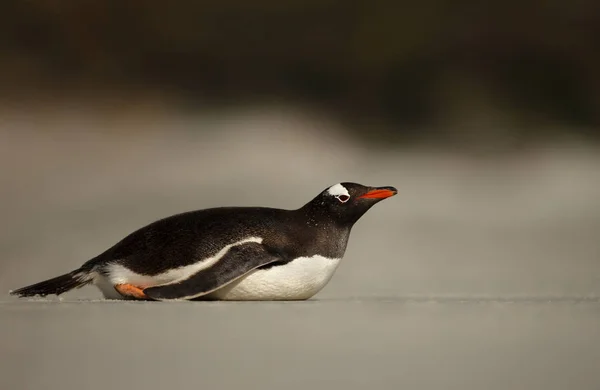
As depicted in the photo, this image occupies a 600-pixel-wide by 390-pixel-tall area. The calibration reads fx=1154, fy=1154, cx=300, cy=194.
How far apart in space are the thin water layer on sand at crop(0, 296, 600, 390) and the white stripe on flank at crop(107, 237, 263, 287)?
26cm

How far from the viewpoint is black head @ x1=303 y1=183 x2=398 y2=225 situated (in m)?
3.51

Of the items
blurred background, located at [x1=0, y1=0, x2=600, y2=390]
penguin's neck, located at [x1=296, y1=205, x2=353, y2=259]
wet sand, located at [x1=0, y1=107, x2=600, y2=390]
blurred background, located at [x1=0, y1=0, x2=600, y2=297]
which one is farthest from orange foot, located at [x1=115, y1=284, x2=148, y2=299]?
blurred background, located at [x1=0, y1=0, x2=600, y2=297]

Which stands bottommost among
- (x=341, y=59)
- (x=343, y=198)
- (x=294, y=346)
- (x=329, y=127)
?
(x=294, y=346)

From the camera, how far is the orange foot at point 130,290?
332cm

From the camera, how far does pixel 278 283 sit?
3320 millimetres

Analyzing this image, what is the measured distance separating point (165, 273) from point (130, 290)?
0.12m

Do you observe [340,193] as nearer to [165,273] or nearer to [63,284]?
[165,273]

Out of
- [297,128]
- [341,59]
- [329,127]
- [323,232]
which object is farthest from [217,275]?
[341,59]

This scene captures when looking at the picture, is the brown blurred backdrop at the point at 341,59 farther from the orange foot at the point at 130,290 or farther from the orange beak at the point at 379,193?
the orange foot at the point at 130,290

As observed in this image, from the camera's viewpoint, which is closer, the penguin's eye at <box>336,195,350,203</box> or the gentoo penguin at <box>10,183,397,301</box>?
the gentoo penguin at <box>10,183,397,301</box>

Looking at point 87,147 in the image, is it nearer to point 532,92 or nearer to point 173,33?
point 173,33

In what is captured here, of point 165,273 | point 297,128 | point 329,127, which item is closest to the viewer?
point 165,273

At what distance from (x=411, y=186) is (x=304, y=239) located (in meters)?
4.06

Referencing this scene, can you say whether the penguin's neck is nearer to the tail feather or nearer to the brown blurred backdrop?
the tail feather
